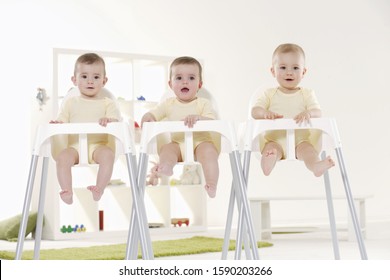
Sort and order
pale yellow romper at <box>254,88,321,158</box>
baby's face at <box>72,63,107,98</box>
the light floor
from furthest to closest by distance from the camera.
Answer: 1. the light floor
2. pale yellow romper at <box>254,88,321,158</box>
3. baby's face at <box>72,63,107,98</box>

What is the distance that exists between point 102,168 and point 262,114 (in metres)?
0.65

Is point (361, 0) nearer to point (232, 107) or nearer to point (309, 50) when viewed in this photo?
point (309, 50)

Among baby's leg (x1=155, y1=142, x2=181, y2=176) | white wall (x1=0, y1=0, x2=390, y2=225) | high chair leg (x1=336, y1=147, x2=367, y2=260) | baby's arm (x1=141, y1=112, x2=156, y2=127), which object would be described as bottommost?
high chair leg (x1=336, y1=147, x2=367, y2=260)

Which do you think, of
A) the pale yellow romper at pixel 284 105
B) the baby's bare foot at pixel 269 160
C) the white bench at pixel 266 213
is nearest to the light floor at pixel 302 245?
the white bench at pixel 266 213

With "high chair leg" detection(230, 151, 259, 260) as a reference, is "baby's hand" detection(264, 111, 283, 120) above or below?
above

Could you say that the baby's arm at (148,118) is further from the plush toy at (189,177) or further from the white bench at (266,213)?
the plush toy at (189,177)

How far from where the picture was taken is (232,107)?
7.30 meters

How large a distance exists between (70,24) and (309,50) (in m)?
2.41

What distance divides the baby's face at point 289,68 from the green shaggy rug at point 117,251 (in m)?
1.57

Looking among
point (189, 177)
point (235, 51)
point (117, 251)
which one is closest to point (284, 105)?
point (117, 251)

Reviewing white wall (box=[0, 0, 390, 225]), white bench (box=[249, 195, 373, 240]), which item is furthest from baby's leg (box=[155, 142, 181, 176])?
white wall (box=[0, 0, 390, 225])

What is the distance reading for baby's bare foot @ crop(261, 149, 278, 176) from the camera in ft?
9.66

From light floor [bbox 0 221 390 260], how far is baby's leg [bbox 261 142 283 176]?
1229 mm

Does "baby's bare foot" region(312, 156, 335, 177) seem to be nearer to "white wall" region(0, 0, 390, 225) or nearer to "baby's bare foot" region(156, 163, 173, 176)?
"baby's bare foot" region(156, 163, 173, 176)
